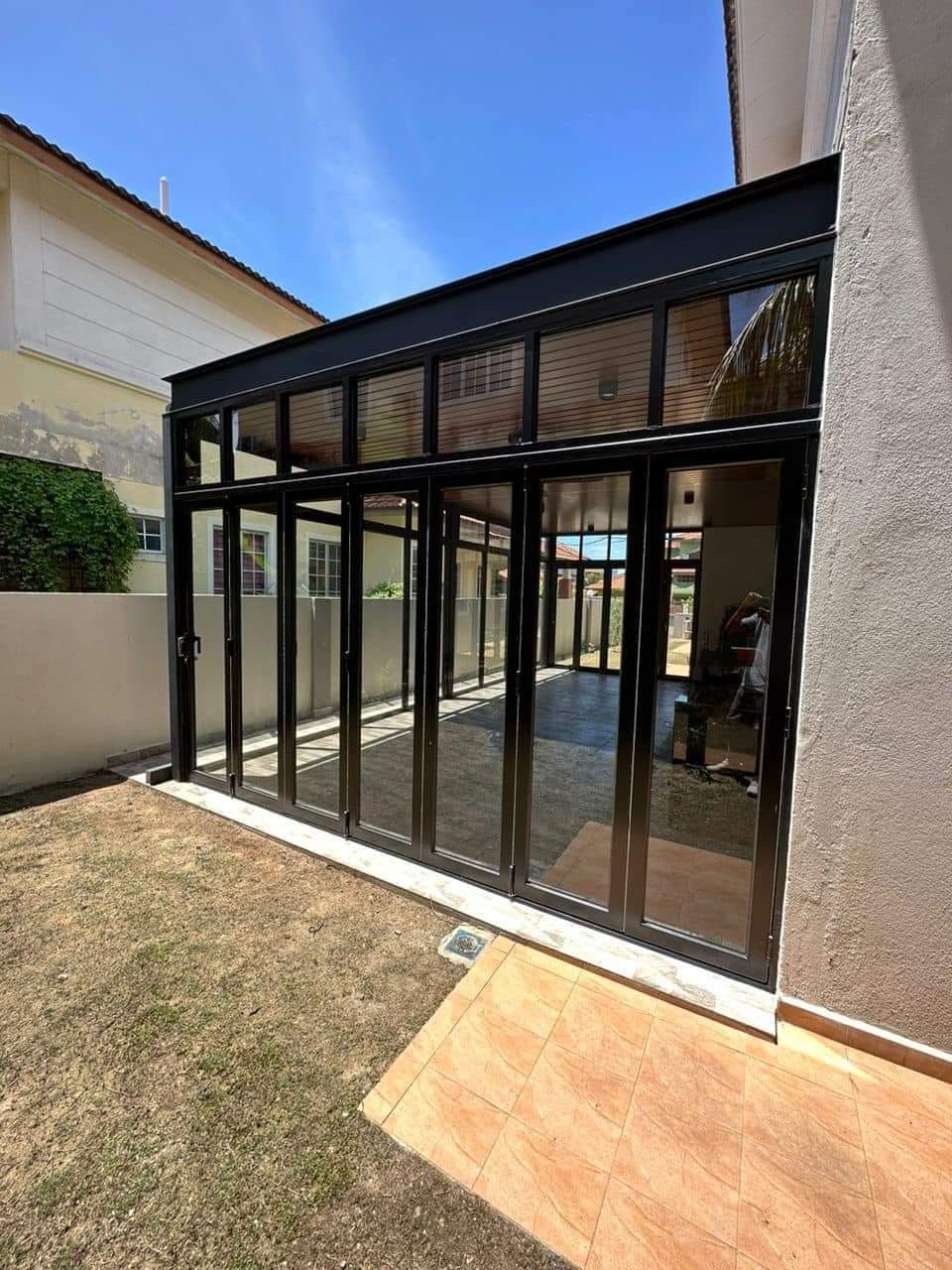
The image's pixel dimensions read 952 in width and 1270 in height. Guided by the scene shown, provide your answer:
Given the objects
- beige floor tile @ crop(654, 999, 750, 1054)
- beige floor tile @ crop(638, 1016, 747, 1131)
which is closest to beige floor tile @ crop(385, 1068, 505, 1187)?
beige floor tile @ crop(638, 1016, 747, 1131)

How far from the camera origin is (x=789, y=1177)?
1.42 metres

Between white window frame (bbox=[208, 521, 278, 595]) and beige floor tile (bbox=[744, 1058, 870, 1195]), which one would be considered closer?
beige floor tile (bbox=[744, 1058, 870, 1195])

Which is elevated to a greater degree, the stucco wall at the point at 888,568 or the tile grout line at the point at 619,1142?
the stucco wall at the point at 888,568

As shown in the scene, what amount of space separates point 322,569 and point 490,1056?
3161 millimetres

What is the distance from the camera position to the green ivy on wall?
5282mm

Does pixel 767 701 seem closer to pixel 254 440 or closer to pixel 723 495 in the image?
pixel 723 495

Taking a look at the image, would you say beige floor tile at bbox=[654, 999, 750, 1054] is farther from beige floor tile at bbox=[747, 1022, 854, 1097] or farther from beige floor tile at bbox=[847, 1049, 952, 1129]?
beige floor tile at bbox=[847, 1049, 952, 1129]

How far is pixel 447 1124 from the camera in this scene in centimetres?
155

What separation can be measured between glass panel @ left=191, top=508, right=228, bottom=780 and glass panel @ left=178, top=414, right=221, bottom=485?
45cm

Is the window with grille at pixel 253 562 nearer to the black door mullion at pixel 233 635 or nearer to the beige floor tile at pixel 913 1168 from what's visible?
the black door mullion at pixel 233 635

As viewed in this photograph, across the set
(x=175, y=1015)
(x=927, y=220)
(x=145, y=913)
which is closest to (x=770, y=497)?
(x=927, y=220)

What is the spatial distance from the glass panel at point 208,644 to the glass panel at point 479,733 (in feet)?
7.46

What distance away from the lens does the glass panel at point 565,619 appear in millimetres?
3176

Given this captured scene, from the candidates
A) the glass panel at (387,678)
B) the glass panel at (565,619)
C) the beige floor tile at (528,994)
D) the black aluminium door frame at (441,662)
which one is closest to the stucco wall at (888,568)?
the beige floor tile at (528,994)
